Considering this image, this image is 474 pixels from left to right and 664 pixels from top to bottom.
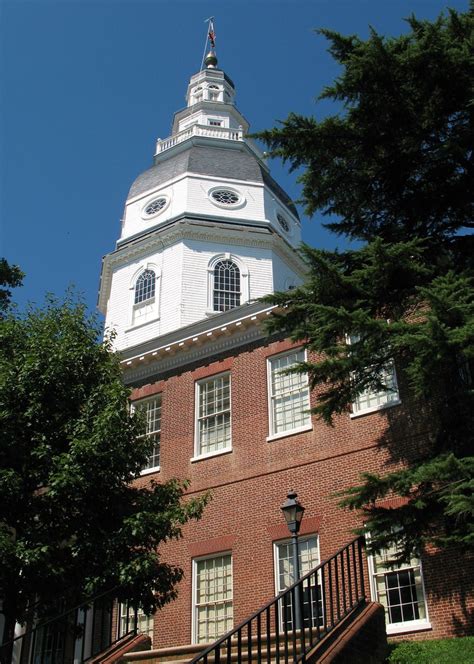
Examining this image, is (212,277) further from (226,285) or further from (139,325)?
(139,325)

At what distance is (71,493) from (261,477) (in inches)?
227

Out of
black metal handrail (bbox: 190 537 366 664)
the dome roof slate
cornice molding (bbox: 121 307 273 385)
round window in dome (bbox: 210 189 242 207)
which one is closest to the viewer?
black metal handrail (bbox: 190 537 366 664)

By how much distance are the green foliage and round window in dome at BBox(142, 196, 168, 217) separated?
70.2 feet

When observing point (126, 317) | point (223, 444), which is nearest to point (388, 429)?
point (223, 444)

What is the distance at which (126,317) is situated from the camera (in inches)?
1101

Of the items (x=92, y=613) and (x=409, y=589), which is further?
(x=92, y=613)

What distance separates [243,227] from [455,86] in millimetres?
16584

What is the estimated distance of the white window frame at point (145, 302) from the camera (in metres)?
27.3

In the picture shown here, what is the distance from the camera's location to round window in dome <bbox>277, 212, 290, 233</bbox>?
102ft

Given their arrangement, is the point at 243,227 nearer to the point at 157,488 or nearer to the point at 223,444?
the point at 223,444

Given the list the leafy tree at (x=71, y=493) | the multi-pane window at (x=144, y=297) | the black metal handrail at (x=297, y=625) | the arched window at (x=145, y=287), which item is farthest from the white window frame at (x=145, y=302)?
the black metal handrail at (x=297, y=625)

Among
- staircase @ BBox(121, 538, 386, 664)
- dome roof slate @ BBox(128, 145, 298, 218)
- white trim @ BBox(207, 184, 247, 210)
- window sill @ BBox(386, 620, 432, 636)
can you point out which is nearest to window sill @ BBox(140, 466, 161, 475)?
staircase @ BBox(121, 538, 386, 664)

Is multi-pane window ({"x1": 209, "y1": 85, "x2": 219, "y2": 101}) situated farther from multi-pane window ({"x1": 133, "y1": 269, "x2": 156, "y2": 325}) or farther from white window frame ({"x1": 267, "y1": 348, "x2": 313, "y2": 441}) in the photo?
white window frame ({"x1": 267, "y1": 348, "x2": 313, "y2": 441})

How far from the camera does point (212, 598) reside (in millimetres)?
15664
